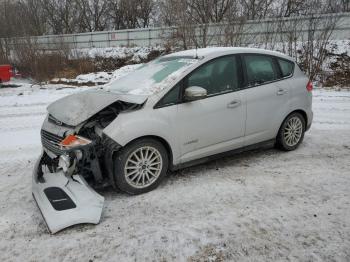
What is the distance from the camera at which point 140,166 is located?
13.7 feet

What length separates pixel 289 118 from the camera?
5.58 metres

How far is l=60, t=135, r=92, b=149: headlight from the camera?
395 cm

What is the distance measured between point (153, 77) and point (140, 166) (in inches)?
51.8

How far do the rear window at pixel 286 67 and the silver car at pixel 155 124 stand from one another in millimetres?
69

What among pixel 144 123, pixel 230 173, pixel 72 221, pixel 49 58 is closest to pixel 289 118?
pixel 230 173

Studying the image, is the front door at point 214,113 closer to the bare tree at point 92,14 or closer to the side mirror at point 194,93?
the side mirror at point 194,93

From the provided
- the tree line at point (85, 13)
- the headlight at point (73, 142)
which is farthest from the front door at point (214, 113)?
the tree line at point (85, 13)

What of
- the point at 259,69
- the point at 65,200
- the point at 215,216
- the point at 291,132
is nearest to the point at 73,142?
the point at 65,200

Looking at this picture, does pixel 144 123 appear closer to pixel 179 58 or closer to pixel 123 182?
pixel 123 182

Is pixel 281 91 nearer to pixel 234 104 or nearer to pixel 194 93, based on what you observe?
pixel 234 104

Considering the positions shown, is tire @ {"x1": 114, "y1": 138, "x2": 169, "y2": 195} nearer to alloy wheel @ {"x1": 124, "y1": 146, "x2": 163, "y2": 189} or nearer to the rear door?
alloy wheel @ {"x1": 124, "y1": 146, "x2": 163, "y2": 189}

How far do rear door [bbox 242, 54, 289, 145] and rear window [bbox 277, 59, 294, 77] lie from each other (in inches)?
3.7

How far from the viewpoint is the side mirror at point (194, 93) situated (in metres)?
4.39

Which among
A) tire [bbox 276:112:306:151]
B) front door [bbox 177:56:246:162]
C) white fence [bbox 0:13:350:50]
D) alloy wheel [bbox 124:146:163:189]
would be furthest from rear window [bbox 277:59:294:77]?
white fence [bbox 0:13:350:50]
